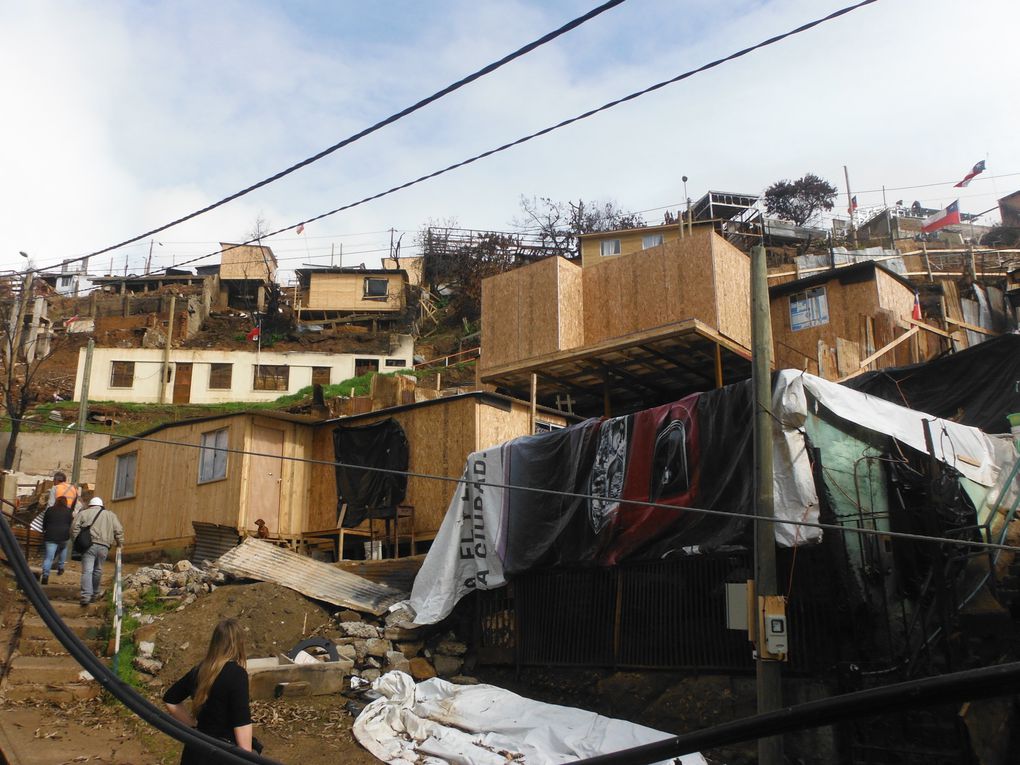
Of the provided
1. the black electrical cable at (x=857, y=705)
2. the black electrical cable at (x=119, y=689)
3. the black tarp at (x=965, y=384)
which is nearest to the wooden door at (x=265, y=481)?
the black tarp at (x=965, y=384)

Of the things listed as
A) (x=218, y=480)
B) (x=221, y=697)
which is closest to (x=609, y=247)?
(x=218, y=480)

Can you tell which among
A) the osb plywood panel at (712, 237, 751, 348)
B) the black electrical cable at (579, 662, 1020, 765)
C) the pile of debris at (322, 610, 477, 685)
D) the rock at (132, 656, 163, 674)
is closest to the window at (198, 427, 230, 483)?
the pile of debris at (322, 610, 477, 685)

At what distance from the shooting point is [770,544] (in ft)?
27.2

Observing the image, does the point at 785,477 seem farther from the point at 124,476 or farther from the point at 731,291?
the point at 124,476

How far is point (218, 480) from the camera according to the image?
18469mm

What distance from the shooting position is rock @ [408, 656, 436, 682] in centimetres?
1216

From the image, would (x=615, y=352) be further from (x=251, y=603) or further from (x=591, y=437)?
(x=251, y=603)

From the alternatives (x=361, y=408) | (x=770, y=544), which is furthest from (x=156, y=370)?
(x=770, y=544)

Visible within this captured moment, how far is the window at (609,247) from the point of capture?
46.1 meters

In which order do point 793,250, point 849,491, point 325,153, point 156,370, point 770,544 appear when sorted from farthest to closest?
point 793,250, point 156,370, point 849,491, point 770,544, point 325,153

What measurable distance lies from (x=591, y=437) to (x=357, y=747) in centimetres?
518

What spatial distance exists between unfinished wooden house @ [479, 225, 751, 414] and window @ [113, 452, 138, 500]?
9.13m

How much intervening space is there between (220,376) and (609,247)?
21.6 m

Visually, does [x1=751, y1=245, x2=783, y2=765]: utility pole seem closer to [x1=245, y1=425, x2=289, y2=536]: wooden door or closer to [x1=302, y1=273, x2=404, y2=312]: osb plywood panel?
[x1=245, y1=425, x2=289, y2=536]: wooden door
